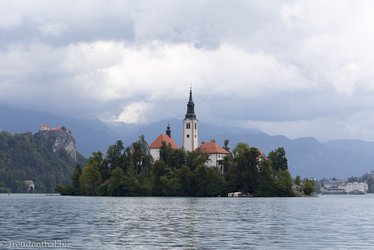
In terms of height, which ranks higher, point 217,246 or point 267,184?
point 267,184

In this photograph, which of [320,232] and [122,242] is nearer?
[122,242]

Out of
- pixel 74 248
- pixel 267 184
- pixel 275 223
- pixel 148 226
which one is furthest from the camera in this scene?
pixel 267 184

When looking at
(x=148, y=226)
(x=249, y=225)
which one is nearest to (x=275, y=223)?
(x=249, y=225)

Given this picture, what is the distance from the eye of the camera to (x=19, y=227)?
72.3 metres

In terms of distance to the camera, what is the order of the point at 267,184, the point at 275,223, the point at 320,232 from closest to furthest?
1. the point at 320,232
2. the point at 275,223
3. the point at 267,184

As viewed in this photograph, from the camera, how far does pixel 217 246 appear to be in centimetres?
5516

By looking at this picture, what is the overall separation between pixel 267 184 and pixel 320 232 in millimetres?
130679

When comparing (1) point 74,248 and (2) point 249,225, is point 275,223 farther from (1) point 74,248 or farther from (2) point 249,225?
(1) point 74,248

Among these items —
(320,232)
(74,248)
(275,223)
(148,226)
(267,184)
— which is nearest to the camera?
(74,248)

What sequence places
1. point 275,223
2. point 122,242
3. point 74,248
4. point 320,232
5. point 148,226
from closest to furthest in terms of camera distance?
point 74,248
point 122,242
point 320,232
point 148,226
point 275,223

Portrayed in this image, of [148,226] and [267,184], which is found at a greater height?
[267,184]

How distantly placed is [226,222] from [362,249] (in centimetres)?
2904

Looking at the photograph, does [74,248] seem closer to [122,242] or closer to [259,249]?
[122,242]

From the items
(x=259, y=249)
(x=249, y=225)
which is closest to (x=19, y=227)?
(x=249, y=225)
